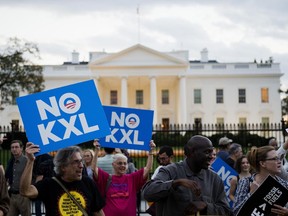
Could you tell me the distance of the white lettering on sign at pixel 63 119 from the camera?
14.6ft

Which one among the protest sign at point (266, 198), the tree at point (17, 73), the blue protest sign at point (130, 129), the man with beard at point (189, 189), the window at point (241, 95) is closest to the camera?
the man with beard at point (189, 189)

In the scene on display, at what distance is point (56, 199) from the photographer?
3.90m

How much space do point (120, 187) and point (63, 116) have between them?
4.93 feet

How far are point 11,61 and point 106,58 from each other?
22013mm

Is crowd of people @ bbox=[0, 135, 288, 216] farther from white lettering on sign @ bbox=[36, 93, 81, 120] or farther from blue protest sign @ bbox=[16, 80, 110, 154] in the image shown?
white lettering on sign @ bbox=[36, 93, 81, 120]

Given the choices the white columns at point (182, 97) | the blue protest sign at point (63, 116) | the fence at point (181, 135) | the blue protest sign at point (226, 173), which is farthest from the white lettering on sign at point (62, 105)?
the white columns at point (182, 97)

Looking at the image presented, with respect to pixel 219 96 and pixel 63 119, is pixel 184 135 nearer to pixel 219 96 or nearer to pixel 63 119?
pixel 63 119

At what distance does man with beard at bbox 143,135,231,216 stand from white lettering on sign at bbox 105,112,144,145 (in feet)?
8.89

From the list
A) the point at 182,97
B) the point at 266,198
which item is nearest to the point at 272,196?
the point at 266,198

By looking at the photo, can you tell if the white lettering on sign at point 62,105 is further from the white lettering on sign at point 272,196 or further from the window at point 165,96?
the window at point 165,96

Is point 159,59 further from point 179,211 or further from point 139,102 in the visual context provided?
point 179,211

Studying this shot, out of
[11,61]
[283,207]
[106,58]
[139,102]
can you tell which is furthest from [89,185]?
[139,102]

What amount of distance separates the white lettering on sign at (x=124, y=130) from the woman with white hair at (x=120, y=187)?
653 millimetres

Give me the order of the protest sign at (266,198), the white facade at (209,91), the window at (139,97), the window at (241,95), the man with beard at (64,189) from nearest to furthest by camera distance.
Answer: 1. the protest sign at (266,198)
2. the man with beard at (64,189)
3. the window at (139,97)
4. the white facade at (209,91)
5. the window at (241,95)
